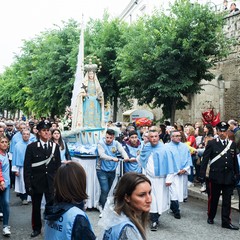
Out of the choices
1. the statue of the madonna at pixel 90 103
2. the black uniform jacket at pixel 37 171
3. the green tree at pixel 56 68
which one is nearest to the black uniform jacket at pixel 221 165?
the black uniform jacket at pixel 37 171

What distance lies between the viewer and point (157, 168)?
7203 mm

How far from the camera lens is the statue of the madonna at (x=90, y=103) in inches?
433

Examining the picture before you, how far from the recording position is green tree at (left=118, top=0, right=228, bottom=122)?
16.7m

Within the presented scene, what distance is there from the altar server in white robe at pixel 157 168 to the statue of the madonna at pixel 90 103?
4066mm

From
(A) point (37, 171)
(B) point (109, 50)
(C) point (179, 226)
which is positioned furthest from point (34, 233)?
(B) point (109, 50)

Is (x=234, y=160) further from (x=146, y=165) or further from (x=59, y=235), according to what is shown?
(x=59, y=235)

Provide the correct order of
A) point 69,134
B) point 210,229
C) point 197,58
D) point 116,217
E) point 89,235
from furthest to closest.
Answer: point 197,58 < point 69,134 < point 210,229 < point 89,235 < point 116,217

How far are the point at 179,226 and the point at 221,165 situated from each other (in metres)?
1.36

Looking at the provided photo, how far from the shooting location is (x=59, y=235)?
281cm

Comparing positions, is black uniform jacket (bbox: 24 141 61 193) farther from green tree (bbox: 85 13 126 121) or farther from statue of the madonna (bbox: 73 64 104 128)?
green tree (bbox: 85 13 126 121)

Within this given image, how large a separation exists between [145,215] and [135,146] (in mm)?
5858

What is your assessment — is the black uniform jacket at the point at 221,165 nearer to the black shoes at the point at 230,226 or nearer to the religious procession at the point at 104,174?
the religious procession at the point at 104,174

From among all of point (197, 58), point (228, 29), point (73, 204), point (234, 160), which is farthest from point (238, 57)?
point (73, 204)

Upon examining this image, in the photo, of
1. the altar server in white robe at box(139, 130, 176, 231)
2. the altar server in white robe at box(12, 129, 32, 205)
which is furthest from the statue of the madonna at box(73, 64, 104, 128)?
the altar server in white robe at box(139, 130, 176, 231)
